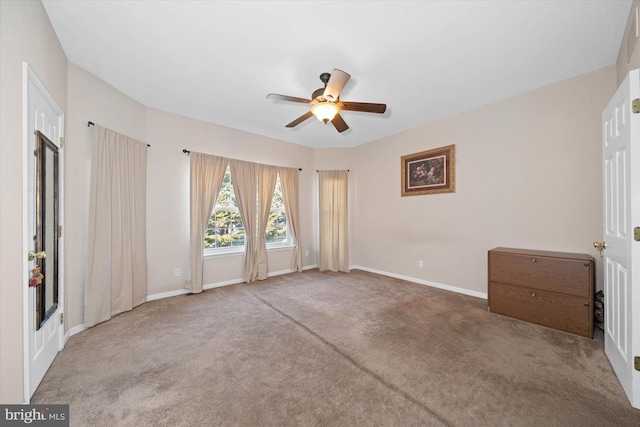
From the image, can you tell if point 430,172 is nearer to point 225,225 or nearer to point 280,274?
point 280,274

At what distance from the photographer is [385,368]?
1937mm

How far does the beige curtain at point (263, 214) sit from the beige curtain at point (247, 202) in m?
0.08

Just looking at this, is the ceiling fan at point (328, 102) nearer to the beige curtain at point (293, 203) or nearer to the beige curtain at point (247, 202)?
the beige curtain at point (247, 202)

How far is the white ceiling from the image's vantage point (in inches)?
73.3

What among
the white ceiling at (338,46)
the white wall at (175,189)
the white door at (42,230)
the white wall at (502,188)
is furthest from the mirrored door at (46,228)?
the white wall at (502,188)

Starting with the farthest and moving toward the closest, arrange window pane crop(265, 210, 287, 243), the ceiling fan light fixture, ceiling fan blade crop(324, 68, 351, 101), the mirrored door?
window pane crop(265, 210, 287, 243) < the ceiling fan light fixture < ceiling fan blade crop(324, 68, 351, 101) < the mirrored door

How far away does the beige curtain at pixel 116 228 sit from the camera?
8.93 feet

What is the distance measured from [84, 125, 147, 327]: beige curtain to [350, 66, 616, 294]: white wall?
13.1 ft

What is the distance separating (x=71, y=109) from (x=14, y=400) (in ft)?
8.44

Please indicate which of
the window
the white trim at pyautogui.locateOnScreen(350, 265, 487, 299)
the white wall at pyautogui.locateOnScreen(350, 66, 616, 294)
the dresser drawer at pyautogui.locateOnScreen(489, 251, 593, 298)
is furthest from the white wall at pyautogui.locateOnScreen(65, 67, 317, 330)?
the dresser drawer at pyautogui.locateOnScreen(489, 251, 593, 298)

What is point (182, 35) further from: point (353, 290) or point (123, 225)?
point (353, 290)

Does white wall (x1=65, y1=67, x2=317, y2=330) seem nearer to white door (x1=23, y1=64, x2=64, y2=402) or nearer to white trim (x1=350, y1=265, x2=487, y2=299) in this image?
white door (x1=23, y1=64, x2=64, y2=402)

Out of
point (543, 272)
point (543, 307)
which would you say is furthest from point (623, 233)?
point (543, 307)

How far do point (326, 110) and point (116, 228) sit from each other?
283cm
